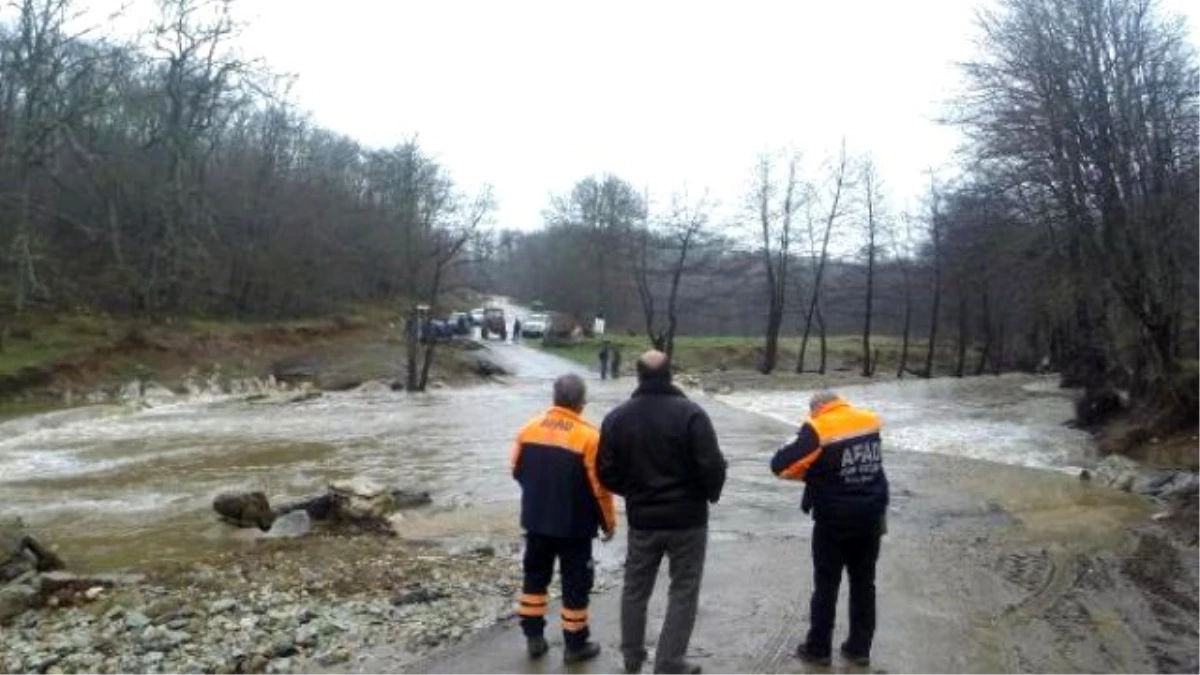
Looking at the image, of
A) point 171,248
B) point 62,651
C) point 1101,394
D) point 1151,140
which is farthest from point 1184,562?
point 171,248

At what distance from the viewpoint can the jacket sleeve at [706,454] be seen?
21.1 ft

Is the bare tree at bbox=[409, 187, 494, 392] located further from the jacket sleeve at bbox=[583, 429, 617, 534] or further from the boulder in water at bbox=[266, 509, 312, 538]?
the jacket sleeve at bbox=[583, 429, 617, 534]

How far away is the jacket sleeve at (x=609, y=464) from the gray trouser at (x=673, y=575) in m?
0.30

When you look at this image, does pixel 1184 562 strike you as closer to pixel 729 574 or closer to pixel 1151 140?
pixel 729 574

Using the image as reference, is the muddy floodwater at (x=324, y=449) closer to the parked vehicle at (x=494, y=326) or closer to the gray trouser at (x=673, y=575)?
the gray trouser at (x=673, y=575)

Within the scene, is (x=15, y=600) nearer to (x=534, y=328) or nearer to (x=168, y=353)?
(x=168, y=353)

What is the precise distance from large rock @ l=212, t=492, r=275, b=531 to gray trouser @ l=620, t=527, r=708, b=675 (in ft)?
27.3

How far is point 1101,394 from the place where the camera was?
28969 mm

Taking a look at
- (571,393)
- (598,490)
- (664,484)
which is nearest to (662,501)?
(664,484)

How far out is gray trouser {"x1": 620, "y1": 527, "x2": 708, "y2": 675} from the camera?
660cm

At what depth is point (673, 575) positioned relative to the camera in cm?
668

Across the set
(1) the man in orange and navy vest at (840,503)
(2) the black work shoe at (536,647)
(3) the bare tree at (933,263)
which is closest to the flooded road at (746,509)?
(2) the black work shoe at (536,647)

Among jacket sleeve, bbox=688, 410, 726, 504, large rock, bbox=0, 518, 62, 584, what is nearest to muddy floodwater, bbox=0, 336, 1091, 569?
large rock, bbox=0, 518, 62, 584

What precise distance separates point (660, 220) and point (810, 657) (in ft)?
196
